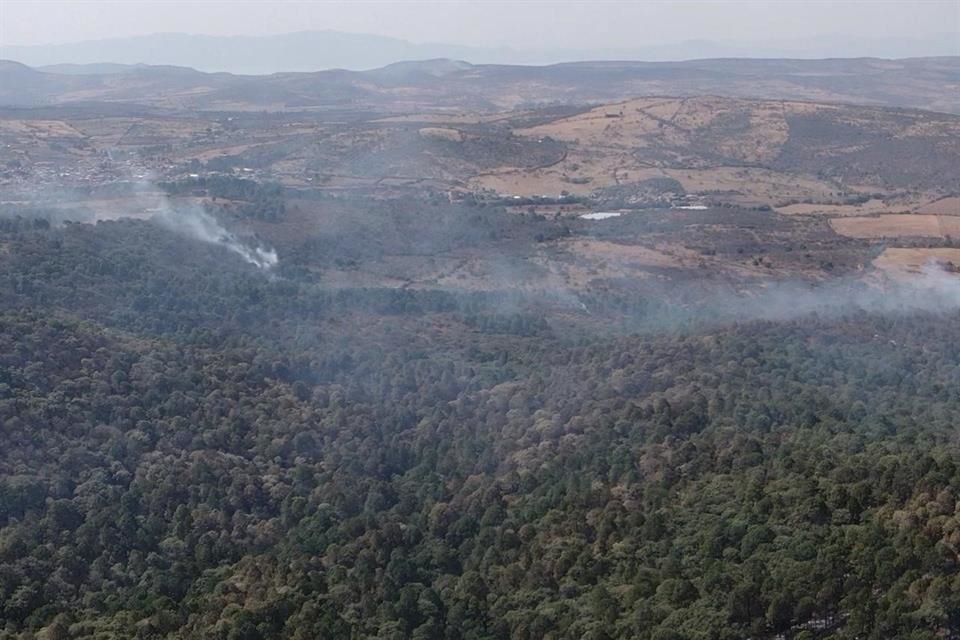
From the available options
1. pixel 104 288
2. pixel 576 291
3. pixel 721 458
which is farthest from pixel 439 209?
pixel 721 458

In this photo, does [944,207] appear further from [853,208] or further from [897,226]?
[897,226]

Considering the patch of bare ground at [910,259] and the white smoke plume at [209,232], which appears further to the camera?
the white smoke plume at [209,232]

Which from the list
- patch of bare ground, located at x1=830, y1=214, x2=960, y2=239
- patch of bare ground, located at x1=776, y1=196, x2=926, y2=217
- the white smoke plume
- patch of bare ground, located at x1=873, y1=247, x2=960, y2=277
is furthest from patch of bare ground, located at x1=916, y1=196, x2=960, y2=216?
the white smoke plume

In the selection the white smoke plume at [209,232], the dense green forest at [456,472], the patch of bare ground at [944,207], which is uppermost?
the white smoke plume at [209,232]

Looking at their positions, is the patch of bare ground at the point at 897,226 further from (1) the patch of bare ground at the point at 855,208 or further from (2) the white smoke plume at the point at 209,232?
(2) the white smoke plume at the point at 209,232

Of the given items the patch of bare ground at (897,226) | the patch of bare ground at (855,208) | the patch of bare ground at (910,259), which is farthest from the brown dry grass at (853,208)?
the patch of bare ground at (910,259)

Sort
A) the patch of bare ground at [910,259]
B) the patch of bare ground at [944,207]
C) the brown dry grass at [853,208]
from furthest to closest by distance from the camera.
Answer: the brown dry grass at [853,208], the patch of bare ground at [944,207], the patch of bare ground at [910,259]

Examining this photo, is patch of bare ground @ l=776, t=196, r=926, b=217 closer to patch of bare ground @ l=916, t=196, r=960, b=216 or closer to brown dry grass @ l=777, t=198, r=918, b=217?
brown dry grass @ l=777, t=198, r=918, b=217
